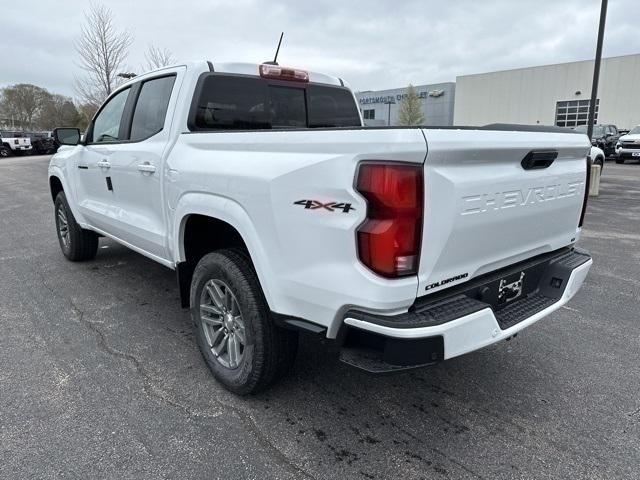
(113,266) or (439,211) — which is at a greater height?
(439,211)

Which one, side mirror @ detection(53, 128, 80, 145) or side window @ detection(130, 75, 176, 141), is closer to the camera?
side window @ detection(130, 75, 176, 141)

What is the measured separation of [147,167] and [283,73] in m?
1.26

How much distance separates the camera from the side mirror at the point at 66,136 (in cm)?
506

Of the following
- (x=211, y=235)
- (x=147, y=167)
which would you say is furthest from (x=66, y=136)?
(x=211, y=235)

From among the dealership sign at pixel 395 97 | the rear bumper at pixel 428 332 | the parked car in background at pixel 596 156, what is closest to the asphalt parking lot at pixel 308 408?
the rear bumper at pixel 428 332

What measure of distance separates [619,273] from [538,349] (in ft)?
8.57

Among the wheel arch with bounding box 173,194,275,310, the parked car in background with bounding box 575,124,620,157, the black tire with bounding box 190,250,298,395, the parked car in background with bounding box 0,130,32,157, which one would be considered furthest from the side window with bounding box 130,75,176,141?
the parked car in background with bounding box 0,130,32,157

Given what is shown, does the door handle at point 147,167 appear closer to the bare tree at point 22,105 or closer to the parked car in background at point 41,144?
the parked car in background at point 41,144

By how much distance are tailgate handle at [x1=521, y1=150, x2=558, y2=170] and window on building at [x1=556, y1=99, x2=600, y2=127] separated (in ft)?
141

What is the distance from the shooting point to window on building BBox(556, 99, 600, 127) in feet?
131

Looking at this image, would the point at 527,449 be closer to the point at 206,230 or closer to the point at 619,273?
the point at 206,230

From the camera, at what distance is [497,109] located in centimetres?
4634

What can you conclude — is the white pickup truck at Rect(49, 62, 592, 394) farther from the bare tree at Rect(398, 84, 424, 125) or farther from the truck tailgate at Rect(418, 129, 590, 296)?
the bare tree at Rect(398, 84, 424, 125)

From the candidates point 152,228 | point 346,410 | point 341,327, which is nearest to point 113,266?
point 152,228
